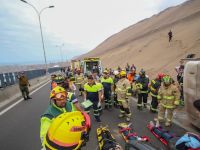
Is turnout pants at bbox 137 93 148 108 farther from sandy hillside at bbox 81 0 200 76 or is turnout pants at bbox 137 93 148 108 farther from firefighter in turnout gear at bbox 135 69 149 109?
sandy hillside at bbox 81 0 200 76

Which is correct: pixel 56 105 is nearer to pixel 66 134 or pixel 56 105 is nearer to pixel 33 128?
pixel 66 134

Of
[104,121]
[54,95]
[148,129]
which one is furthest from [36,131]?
[54,95]

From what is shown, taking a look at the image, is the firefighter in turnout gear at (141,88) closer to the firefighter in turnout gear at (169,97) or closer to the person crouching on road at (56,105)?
the firefighter in turnout gear at (169,97)

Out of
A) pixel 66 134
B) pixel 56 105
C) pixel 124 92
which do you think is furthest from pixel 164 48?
pixel 66 134

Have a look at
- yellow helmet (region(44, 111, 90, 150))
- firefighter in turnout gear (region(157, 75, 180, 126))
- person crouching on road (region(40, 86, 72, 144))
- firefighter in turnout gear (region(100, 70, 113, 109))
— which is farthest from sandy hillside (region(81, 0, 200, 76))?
yellow helmet (region(44, 111, 90, 150))

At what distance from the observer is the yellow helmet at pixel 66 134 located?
183cm

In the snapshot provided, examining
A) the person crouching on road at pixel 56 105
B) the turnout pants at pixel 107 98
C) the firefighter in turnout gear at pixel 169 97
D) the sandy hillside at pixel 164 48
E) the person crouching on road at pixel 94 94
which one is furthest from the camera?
the sandy hillside at pixel 164 48

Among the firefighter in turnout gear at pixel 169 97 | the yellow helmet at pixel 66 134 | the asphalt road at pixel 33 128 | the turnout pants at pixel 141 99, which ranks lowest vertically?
the asphalt road at pixel 33 128

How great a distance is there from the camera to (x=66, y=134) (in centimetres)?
183

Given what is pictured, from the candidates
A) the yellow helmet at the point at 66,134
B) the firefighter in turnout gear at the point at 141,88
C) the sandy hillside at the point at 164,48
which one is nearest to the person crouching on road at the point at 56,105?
the yellow helmet at the point at 66,134

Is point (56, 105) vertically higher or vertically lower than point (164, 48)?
lower

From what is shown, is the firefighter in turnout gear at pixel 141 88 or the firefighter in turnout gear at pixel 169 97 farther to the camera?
the firefighter in turnout gear at pixel 141 88

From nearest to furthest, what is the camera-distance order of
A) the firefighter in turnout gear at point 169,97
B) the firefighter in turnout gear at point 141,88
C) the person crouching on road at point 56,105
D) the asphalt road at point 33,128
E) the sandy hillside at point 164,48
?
the person crouching on road at point 56,105 → the asphalt road at point 33,128 → the firefighter in turnout gear at point 169,97 → the firefighter in turnout gear at point 141,88 → the sandy hillside at point 164,48

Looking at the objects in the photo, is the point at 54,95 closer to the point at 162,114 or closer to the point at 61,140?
the point at 61,140
